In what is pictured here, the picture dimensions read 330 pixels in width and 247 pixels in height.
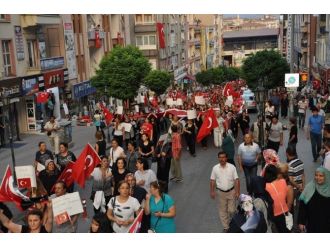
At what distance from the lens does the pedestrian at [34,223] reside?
20.4 feet

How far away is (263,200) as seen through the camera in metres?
6.87

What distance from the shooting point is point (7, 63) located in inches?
883

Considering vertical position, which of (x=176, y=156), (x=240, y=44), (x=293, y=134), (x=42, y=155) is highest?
(x=42, y=155)

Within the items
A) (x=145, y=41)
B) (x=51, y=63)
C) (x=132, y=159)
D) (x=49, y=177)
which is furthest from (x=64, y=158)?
(x=145, y=41)

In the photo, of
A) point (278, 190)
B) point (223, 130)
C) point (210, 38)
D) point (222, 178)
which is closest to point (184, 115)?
point (223, 130)

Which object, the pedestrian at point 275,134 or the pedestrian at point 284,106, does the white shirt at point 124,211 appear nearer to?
the pedestrian at point 275,134

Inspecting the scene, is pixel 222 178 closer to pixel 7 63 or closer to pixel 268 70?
pixel 7 63

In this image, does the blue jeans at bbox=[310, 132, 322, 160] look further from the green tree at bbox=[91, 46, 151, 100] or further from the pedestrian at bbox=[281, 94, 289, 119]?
the green tree at bbox=[91, 46, 151, 100]

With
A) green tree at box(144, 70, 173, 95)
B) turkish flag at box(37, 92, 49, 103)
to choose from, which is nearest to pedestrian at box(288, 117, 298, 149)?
turkish flag at box(37, 92, 49, 103)

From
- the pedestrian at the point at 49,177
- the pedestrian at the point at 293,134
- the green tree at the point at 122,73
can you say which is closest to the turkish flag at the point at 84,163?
the pedestrian at the point at 49,177

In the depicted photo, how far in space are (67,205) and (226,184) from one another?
2.57 meters

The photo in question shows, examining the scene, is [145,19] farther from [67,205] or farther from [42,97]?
[67,205]

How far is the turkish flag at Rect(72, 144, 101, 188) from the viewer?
9.52 metres

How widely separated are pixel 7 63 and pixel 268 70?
24.0 metres
